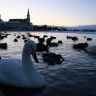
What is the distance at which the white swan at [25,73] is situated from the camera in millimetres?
9375

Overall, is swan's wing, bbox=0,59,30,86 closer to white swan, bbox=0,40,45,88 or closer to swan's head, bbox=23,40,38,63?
white swan, bbox=0,40,45,88

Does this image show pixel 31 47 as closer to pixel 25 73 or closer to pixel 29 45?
pixel 29 45

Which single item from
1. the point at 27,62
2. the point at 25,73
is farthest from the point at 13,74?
the point at 27,62

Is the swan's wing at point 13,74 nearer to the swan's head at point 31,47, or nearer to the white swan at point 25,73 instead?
the white swan at point 25,73

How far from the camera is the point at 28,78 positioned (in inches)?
369

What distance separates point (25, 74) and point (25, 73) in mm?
48

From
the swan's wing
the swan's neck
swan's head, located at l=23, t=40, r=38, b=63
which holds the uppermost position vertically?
swan's head, located at l=23, t=40, r=38, b=63

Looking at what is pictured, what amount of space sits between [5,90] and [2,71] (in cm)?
81

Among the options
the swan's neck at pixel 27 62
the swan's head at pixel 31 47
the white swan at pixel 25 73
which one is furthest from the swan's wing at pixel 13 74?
the swan's head at pixel 31 47

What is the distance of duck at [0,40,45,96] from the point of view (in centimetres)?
938

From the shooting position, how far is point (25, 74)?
945 centimetres

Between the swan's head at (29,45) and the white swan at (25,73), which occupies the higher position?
the swan's head at (29,45)

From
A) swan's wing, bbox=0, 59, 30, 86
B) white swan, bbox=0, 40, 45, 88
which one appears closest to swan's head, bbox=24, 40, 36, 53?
white swan, bbox=0, 40, 45, 88

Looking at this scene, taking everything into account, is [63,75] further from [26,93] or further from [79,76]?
[26,93]
